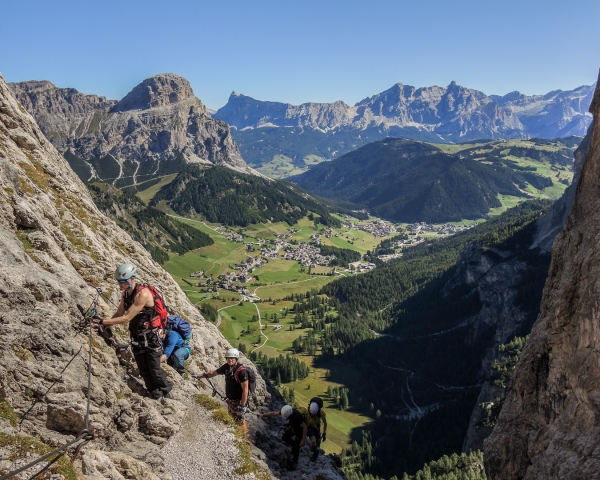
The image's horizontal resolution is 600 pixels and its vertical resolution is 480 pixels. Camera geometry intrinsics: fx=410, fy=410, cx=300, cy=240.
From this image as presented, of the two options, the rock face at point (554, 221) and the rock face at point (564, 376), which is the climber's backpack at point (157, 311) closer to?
the rock face at point (564, 376)

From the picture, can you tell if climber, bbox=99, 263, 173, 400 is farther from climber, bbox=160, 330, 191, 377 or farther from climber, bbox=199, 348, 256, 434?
climber, bbox=199, 348, 256, 434

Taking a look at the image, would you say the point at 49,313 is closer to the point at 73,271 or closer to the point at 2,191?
the point at 73,271

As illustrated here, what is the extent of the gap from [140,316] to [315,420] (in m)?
11.7

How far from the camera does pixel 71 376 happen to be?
16906mm

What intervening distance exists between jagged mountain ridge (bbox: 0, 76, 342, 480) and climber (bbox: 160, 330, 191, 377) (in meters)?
0.47

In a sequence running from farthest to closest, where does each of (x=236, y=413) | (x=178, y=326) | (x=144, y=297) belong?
(x=236, y=413), (x=178, y=326), (x=144, y=297)

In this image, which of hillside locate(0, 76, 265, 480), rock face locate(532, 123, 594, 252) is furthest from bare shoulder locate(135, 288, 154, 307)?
rock face locate(532, 123, 594, 252)

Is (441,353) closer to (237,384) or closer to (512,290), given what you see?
(512,290)

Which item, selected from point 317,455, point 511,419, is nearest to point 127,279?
point 317,455

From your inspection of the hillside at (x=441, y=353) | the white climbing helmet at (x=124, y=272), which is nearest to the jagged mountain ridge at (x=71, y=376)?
the white climbing helmet at (x=124, y=272)

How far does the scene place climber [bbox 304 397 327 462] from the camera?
22.8 m

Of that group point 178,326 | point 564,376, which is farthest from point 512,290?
point 178,326

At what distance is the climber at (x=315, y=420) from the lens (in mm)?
22828

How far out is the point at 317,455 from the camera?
24359 mm
